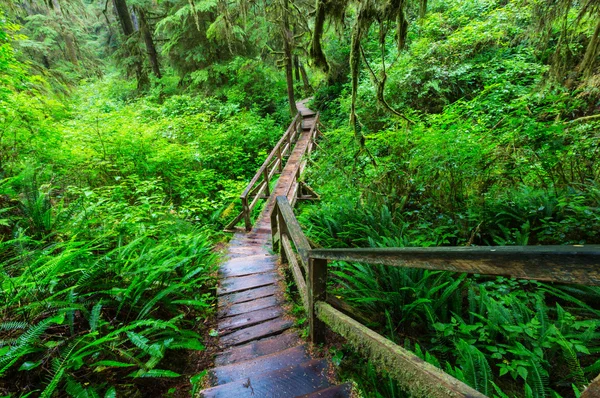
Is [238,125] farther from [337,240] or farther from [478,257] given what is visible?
[478,257]

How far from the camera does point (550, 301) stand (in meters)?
2.71

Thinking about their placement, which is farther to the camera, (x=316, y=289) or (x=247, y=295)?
(x=247, y=295)

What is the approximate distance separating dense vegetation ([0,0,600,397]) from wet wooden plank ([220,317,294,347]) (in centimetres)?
27

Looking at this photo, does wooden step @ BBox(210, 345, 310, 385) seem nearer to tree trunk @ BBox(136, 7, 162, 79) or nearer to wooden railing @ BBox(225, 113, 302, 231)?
wooden railing @ BBox(225, 113, 302, 231)

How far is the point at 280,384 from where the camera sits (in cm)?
204

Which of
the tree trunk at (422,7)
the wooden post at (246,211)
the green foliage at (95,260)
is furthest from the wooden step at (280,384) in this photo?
the wooden post at (246,211)

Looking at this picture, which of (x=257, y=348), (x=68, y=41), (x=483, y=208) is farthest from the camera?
(x=68, y=41)

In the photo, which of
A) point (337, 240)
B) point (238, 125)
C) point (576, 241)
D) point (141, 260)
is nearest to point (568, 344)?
point (576, 241)

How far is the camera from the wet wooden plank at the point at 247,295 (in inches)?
138

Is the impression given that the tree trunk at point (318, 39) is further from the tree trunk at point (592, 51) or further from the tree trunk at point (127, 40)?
the tree trunk at point (127, 40)

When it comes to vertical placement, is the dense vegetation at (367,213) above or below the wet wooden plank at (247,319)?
above

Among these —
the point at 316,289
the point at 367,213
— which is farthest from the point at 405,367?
the point at 367,213

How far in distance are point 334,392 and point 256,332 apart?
Result: 1338 millimetres

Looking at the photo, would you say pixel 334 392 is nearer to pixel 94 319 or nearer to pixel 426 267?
pixel 426 267
